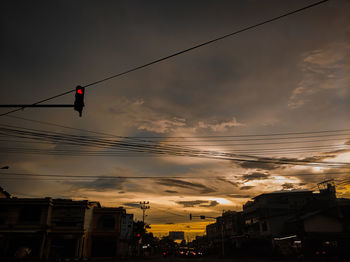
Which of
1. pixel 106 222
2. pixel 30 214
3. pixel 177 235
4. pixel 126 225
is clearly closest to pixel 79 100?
pixel 30 214

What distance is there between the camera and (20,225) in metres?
36.6

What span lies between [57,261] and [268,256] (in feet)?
104

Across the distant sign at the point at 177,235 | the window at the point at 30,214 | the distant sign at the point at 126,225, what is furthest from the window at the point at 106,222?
the distant sign at the point at 177,235

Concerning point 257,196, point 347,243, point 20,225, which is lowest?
point 347,243

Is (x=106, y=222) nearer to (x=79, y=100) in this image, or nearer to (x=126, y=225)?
(x=126, y=225)

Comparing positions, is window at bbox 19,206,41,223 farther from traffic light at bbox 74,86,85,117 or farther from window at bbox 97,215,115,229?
traffic light at bbox 74,86,85,117

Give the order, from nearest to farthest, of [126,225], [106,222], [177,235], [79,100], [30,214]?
[79,100]
[30,214]
[106,222]
[126,225]
[177,235]

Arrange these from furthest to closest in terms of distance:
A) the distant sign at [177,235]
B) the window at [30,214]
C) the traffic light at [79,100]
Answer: the distant sign at [177,235], the window at [30,214], the traffic light at [79,100]

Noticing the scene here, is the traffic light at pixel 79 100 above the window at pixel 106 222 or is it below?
above

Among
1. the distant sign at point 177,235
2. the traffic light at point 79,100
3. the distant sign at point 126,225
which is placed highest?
the traffic light at point 79,100

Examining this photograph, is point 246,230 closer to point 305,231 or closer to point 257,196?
point 257,196

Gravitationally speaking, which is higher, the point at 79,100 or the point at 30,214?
the point at 79,100

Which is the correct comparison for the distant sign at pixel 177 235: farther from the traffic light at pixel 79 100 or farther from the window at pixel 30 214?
the traffic light at pixel 79 100

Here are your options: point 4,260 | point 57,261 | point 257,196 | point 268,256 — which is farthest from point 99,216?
point 257,196
